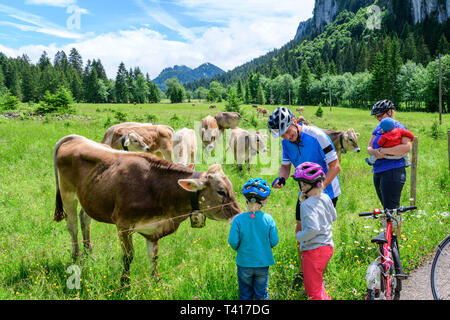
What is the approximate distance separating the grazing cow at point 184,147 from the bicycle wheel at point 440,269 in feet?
26.0

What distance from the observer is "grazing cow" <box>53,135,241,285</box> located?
4.22 metres

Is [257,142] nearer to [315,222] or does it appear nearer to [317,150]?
[317,150]

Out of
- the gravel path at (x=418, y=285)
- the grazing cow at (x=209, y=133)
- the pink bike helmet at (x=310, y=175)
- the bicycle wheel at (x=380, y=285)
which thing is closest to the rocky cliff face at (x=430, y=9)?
the grazing cow at (x=209, y=133)

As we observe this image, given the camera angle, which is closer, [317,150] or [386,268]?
[386,268]

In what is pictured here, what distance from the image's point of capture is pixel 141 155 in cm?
494

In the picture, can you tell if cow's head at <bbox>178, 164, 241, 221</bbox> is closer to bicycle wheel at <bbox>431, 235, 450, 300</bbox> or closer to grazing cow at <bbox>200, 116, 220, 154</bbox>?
bicycle wheel at <bbox>431, 235, 450, 300</bbox>

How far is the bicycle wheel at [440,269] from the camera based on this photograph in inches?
137

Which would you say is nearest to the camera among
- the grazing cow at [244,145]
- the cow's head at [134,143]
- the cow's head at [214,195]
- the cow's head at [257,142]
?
the cow's head at [214,195]

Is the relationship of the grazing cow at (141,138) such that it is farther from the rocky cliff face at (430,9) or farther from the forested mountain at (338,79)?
the rocky cliff face at (430,9)

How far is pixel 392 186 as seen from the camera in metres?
5.27

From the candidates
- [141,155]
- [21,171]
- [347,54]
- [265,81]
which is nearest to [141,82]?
[265,81]

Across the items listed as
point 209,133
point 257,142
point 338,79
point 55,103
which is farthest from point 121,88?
point 257,142

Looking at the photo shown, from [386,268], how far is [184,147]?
26.8 feet
